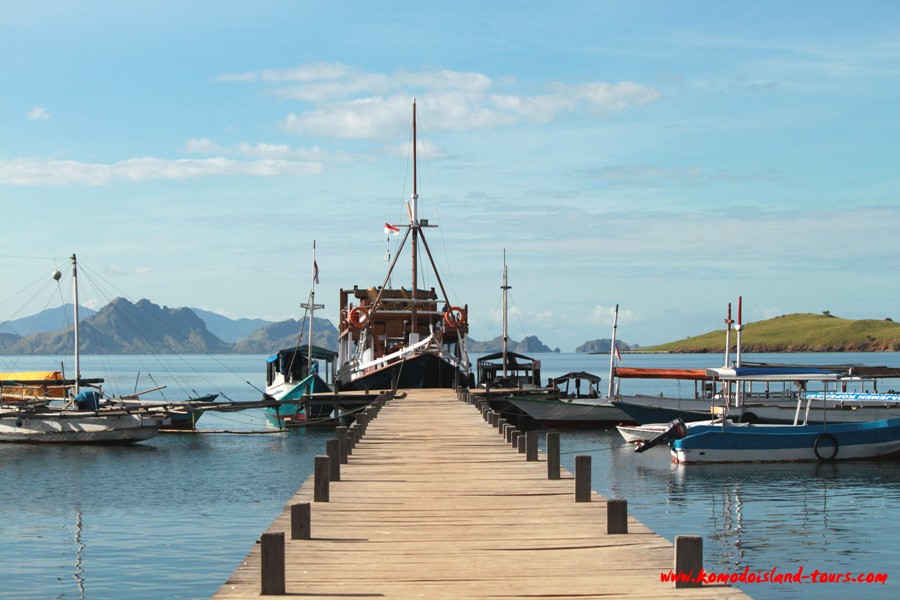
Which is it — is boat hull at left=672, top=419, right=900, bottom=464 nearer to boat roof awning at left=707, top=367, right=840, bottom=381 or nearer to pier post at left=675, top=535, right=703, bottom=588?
boat roof awning at left=707, top=367, right=840, bottom=381

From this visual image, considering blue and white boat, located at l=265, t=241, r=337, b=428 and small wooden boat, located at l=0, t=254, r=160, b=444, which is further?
blue and white boat, located at l=265, t=241, r=337, b=428

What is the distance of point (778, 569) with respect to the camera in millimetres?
22828

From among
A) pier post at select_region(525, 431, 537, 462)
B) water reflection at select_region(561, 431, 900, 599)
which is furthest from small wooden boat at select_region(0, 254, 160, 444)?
pier post at select_region(525, 431, 537, 462)

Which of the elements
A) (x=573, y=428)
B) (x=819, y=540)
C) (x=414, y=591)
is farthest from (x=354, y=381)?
(x=414, y=591)

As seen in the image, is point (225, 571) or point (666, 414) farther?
point (666, 414)

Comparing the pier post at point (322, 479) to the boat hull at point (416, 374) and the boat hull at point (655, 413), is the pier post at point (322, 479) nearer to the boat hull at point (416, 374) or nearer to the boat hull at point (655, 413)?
the boat hull at point (655, 413)

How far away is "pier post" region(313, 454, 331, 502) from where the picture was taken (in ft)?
57.2

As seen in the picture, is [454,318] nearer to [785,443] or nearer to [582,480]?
[785,443]

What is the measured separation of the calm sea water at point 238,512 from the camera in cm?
2247

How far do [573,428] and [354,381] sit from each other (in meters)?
12.0

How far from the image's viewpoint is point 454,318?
6138 cm

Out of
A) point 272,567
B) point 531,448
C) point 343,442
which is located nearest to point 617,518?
point 272,567

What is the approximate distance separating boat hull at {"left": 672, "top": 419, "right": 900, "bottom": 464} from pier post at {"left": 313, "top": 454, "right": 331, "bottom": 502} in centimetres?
Result: 2581

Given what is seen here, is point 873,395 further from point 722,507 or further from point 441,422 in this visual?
point 441,422
